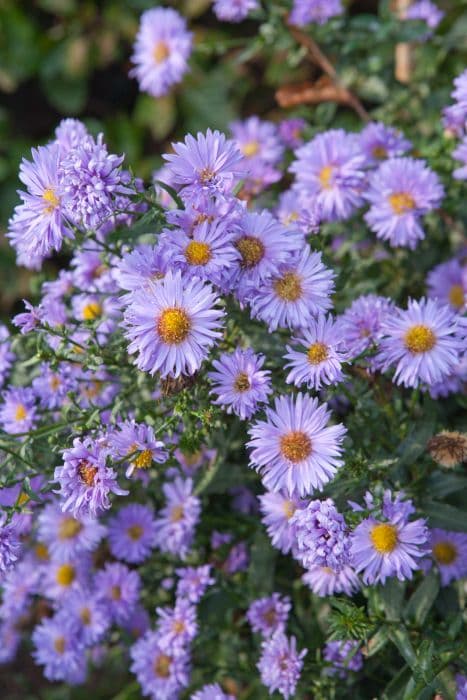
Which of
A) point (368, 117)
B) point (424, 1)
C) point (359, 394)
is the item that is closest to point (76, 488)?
point (359, 394)

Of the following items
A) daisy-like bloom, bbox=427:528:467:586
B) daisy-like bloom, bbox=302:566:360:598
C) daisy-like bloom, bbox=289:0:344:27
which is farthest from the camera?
daisy-like bloom, bbox=289:0:344:27

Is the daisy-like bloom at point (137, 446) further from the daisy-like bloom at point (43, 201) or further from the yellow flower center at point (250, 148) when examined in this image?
the yellow flower center at point (250, 148)

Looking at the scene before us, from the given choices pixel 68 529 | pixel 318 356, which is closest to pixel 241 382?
pixel 318 356

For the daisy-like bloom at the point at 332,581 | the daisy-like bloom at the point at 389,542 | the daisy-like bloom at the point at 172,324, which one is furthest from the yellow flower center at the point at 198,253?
the daisy-like bloom at the point at 332,581

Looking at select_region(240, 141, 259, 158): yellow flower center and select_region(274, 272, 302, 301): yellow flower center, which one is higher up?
select_region(240, 141, 259, 158): yellow flower center

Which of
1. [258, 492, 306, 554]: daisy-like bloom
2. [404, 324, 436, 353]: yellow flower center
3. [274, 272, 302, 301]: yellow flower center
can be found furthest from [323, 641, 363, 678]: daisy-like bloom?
[274, 272, 302, 301]: yellow flower center

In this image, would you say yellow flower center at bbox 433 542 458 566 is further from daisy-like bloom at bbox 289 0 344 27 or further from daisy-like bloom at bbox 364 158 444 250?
daisy-like bloom at bbox 289 0 344 27

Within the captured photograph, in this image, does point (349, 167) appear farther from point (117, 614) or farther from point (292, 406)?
point (117, 614)
